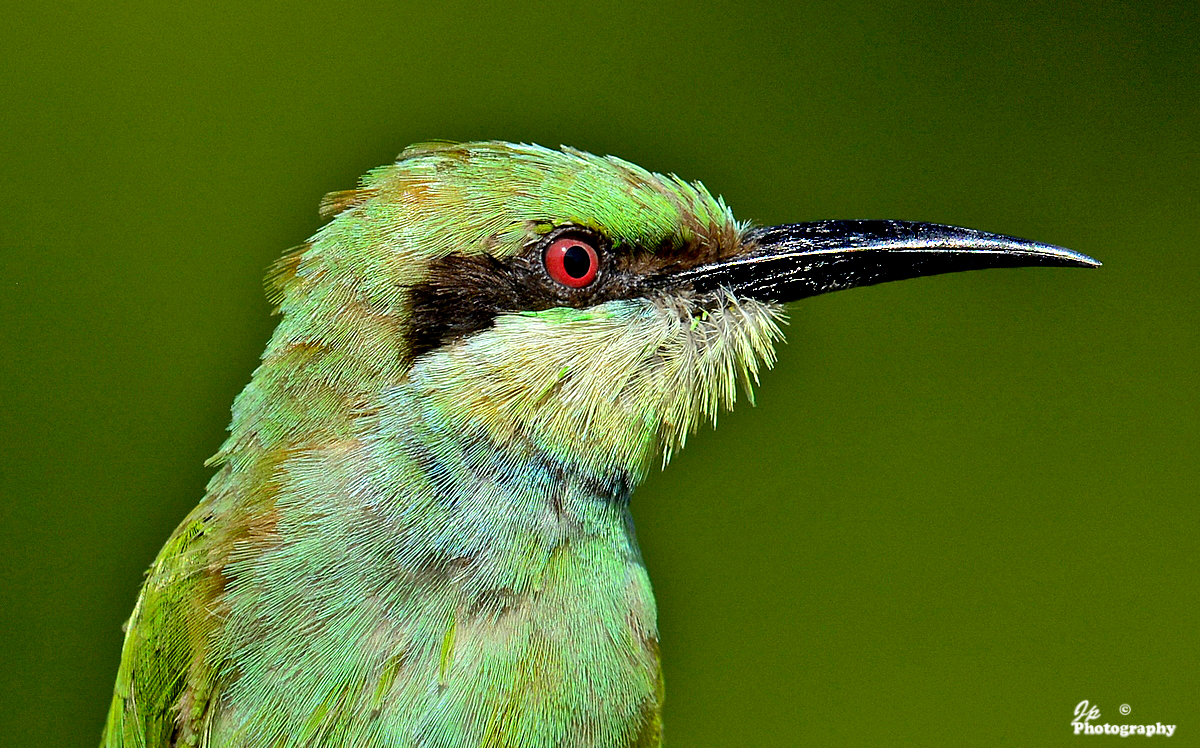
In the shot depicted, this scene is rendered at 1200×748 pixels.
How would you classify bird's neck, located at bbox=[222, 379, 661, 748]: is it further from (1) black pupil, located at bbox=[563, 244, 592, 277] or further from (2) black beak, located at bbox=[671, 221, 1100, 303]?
(2) black beak, located at bbox=[671, 221, 1100, 303]

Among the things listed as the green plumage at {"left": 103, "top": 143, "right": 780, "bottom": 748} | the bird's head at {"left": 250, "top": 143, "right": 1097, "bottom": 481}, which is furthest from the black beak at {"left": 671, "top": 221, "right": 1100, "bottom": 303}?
the green plumage at {"left": 103, "top": 143, "right": 780, "bottom": 748}

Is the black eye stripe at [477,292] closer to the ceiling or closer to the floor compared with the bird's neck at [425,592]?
closer to the ceiling

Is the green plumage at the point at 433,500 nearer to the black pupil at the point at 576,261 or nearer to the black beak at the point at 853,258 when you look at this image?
the black pupil at the point at 576,261

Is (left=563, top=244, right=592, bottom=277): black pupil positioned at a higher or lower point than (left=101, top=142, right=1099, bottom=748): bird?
higher

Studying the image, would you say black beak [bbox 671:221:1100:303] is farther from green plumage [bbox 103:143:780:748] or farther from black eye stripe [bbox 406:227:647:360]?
black eye stripe [bbox 406:227:647:360]

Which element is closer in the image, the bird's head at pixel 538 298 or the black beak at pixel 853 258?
the bird's head at pixel 538 298

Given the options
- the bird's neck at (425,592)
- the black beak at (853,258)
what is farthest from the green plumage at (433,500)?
the black beak at (853,258)

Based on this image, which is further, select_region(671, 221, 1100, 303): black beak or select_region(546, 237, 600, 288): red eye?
select_region(671, 221, 1100, 303): black beak

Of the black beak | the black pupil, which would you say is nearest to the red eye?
the black pupil
